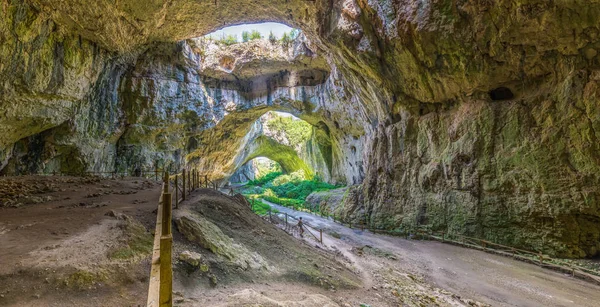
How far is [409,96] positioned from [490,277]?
9.64 metres

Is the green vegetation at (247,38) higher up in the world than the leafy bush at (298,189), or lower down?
higher up

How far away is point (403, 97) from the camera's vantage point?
1516cm

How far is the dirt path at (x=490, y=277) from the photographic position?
7.02m

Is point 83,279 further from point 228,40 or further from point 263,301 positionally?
point 228,40

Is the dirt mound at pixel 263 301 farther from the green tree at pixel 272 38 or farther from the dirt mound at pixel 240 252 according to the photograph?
the green tree at pixel 272 38

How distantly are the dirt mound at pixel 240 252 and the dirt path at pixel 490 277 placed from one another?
343 centimetres

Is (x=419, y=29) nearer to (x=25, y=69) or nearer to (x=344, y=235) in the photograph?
(x=344, y=235)

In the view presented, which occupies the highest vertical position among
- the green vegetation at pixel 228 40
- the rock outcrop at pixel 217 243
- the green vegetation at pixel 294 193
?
the green vegetation at pixel 228 40

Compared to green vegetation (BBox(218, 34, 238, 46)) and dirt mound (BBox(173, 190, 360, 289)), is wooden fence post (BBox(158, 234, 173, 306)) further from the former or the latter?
green vegetation (BBox(218, 34, 238, 46))

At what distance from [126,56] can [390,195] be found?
Result: 1934 centimetres

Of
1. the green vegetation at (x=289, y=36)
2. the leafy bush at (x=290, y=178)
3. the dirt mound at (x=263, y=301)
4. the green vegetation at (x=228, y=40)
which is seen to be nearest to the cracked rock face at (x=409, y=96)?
the green vegetation at (x=228, y=40)

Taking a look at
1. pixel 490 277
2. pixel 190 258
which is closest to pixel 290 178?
pixel 490 277

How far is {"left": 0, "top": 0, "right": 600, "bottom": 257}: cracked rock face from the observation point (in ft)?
30.7

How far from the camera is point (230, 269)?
4.71 metres
